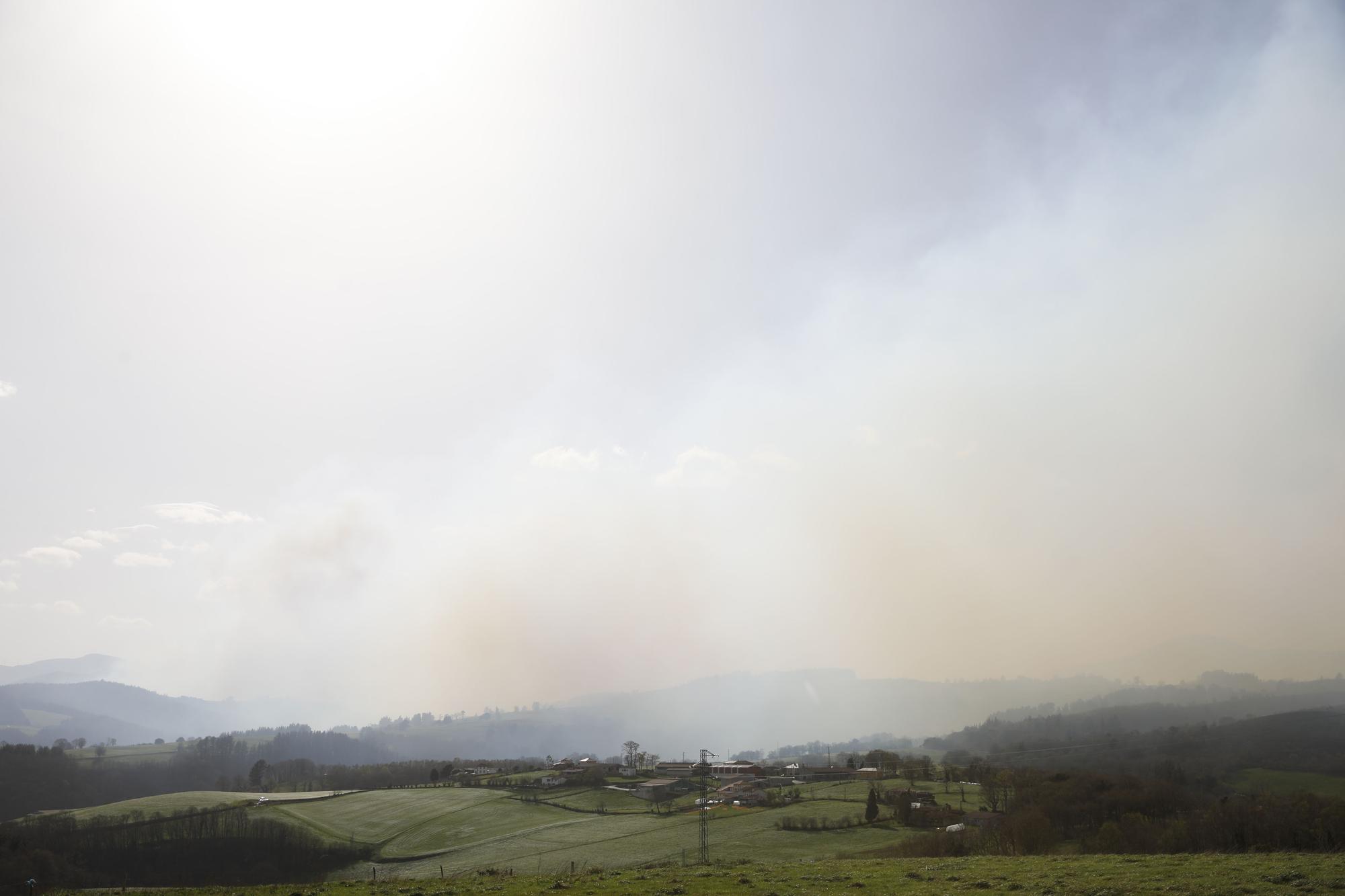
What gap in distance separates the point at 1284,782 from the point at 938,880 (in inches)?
3184

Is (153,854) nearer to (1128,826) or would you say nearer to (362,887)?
(362,887)

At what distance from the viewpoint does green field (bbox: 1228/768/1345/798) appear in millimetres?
71625

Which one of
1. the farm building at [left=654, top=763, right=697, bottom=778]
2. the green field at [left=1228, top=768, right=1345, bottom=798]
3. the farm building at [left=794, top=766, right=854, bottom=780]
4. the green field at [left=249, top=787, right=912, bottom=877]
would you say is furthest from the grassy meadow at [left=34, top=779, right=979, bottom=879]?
the green field at [left=1228, top=768, right=1345, bottom=798]

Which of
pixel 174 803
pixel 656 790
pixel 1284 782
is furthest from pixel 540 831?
pixel 1284 782

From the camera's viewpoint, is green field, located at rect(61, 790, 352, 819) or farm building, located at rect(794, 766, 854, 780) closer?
green field, located at rect(61, 790, 352, 819)

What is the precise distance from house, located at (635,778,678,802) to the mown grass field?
67458mm

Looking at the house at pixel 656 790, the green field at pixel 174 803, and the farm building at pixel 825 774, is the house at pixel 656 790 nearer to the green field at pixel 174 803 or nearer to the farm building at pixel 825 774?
the farm building at pixel 825 774

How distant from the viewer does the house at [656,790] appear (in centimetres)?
9994

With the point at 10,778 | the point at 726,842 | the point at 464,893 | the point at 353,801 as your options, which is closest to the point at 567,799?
the point at 353,801

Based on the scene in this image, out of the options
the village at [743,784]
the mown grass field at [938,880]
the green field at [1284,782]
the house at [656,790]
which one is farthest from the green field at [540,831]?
the green field at [1284,782]

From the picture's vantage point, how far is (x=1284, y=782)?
80375 millimetres

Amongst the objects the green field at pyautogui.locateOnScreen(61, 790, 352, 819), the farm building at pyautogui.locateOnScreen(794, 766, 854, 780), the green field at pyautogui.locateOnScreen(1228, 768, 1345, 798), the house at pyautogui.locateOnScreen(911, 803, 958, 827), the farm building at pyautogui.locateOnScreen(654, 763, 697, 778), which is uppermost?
the house at pyautogui.locateOnScreen(911, 803, 958, 827)

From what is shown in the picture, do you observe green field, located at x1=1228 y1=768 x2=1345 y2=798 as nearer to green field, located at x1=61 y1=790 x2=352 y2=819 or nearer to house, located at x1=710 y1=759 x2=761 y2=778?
house, located at x1=710 y1=759 x2=761 y2=778

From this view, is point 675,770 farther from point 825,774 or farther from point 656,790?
point 656,790
